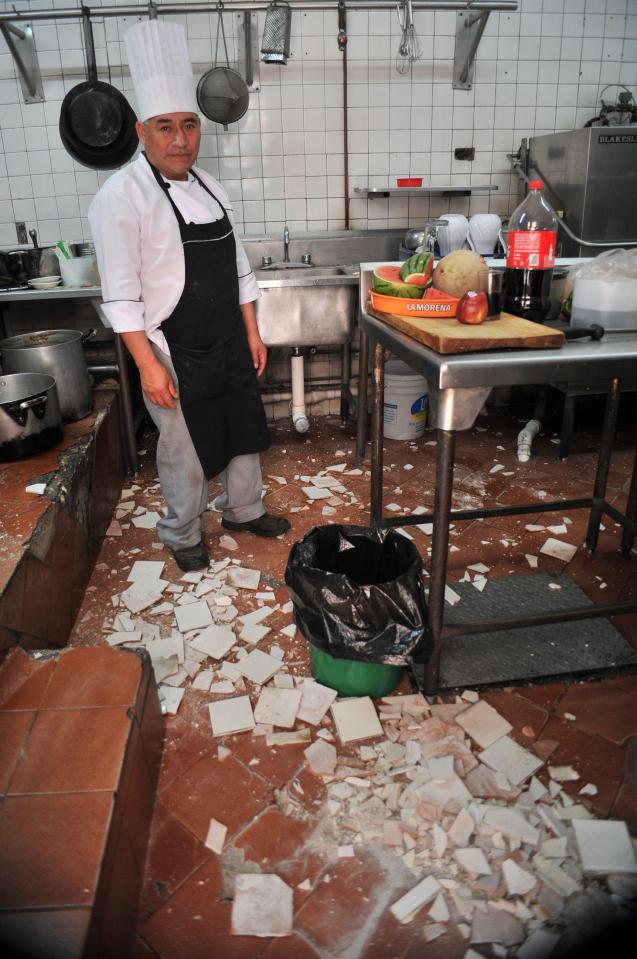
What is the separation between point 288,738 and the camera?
6.17ft

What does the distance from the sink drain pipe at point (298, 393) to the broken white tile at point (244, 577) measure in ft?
4.91

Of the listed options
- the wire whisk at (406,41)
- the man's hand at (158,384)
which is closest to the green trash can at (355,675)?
the man's hand at (158,384)

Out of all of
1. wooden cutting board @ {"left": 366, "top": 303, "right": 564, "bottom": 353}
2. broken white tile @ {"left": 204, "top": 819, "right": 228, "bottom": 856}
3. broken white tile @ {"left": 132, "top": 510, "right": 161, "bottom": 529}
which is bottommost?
broken white tile @ {"left": 204, "top": 819, "right": 228, "bottom": 856}

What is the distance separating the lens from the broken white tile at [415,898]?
143cm

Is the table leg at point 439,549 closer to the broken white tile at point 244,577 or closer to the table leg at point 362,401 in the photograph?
the broken white tile at point 244,577

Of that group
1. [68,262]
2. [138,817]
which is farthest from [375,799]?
[68,262]

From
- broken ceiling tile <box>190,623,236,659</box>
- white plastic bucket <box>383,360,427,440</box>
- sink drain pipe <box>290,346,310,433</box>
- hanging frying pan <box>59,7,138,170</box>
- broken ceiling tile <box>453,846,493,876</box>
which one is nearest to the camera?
broken ceiling tile <box>453,846,493,876</box>

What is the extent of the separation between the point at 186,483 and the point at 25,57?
2.99 meters

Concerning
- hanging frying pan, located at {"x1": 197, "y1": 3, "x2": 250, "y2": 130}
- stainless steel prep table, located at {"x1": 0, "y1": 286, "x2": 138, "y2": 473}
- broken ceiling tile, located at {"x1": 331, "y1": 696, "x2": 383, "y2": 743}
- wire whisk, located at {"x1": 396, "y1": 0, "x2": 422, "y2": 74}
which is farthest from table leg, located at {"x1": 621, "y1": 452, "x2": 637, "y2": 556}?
hanging frying pan, located at {"x1": 197, "y1": 3, "x2": 250, "y2": 130}

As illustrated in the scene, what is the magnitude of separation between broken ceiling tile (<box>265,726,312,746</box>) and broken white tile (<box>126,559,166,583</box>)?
1.03 meters

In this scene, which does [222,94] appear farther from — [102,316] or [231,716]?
[231,716]

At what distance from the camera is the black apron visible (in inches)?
99.3

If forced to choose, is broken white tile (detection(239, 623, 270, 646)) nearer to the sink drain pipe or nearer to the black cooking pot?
the black cooking pot

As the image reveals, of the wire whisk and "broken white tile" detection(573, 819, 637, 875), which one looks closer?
"broken white tile" detection(573, 819, 637, 875)
